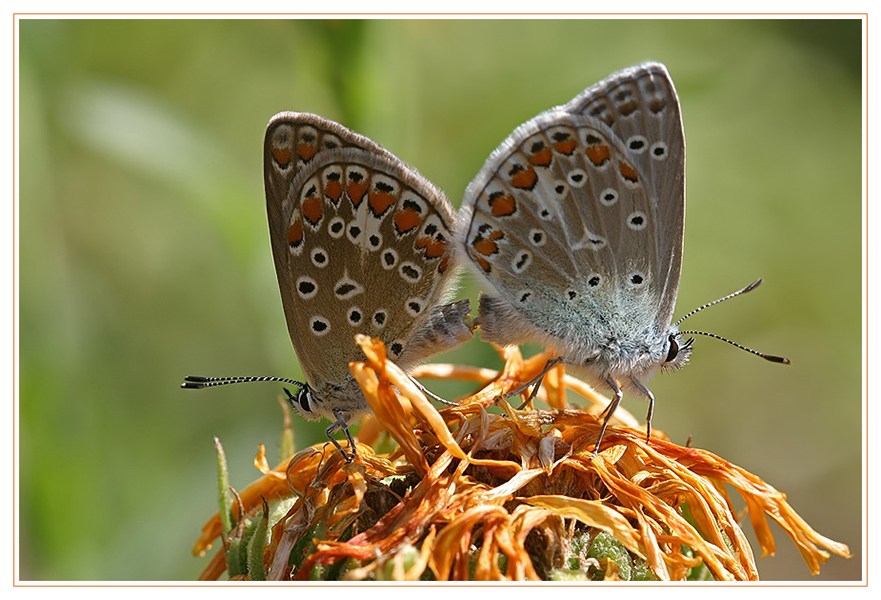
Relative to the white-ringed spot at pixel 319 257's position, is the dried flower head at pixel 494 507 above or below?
below

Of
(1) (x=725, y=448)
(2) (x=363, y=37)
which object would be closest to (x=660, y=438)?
(2) (x=363, y=37)

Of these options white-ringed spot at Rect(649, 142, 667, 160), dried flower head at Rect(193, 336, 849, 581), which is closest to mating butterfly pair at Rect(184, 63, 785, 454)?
white-ringed spot at Rect(649, 142, 667, 160)

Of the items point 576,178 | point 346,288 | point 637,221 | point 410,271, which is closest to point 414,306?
point 410,271

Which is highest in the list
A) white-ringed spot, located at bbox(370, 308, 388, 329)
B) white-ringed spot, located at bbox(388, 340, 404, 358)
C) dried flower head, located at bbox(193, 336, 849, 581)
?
white-ringed spot, located at bbox(370, 308, 388, 329)

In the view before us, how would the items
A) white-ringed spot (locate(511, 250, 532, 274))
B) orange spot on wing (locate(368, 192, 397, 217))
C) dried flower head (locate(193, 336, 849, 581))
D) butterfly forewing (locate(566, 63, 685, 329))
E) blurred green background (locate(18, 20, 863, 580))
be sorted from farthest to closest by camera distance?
1. blurred green background (locate(18, 20, 863, 580))
2. white-ringed spot (locate(511, 250, 532, 274))
3. orange spot on wing (locate(368, 192, 397, 217))
4. butterfly forewing (locate(566, 63, 685, 329))
5. dried flower head (locate(193, 336, 849, 581))

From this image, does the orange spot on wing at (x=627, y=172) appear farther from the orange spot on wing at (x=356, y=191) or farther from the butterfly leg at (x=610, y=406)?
the orange spot on wing at (x=356, y=191)

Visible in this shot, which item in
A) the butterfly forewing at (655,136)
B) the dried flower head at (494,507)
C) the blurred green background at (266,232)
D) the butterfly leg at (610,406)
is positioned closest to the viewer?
the dried flower head at (494,507)

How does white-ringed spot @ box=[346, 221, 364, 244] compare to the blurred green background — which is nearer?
white-ringed spot @ box=[346, 221, 364, 244]

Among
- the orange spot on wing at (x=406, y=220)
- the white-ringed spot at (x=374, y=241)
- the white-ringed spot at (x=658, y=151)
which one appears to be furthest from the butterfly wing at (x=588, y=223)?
the white-ringed spot at (x=374, y=241)

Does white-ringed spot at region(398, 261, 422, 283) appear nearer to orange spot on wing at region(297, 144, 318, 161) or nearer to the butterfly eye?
orange spot on wing at region(297, 144, 318, 161)
